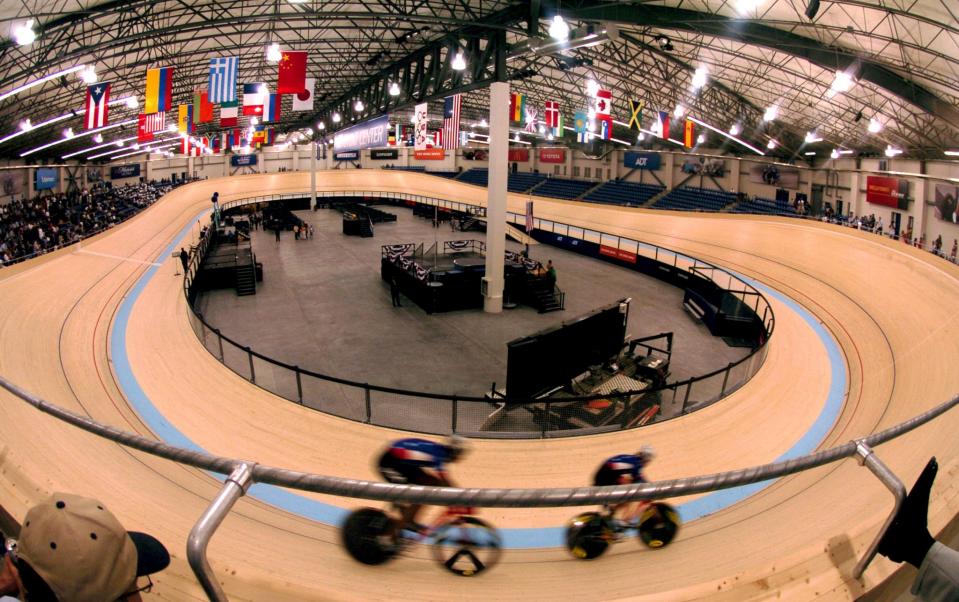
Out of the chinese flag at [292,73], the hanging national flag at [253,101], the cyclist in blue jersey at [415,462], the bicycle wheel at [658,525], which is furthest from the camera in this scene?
the hanging national flag at [253,101]

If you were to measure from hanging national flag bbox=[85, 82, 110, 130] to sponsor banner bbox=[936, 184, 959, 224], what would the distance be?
3369cm

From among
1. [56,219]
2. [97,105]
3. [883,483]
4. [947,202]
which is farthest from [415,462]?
[56,219]

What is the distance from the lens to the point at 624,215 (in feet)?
91.5

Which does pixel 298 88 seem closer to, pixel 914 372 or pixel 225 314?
pixel 225 314

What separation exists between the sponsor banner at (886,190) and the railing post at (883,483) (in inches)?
1244

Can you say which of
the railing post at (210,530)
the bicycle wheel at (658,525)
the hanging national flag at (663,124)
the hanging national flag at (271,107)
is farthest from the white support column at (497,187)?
the railing post at (210,530)

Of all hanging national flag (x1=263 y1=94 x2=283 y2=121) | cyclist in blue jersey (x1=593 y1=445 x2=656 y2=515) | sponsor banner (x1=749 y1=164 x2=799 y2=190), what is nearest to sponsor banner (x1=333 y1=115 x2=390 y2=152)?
hanging national flag (x1=263 y1=94 x2=283 y2=121)

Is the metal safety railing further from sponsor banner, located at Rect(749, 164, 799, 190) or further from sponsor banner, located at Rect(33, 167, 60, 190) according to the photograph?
sponsor banner, located at Rect(33, 167, 60, 190)

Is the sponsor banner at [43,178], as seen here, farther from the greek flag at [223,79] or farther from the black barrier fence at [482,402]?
the black barrier fence at [482,402]

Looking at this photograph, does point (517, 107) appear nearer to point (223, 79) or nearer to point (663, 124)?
point (663, 124)

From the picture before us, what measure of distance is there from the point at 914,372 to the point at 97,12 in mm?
22961

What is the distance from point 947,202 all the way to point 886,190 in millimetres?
5256

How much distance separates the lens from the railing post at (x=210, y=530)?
5.19 ft

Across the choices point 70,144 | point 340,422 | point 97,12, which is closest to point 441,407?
point 340,422
